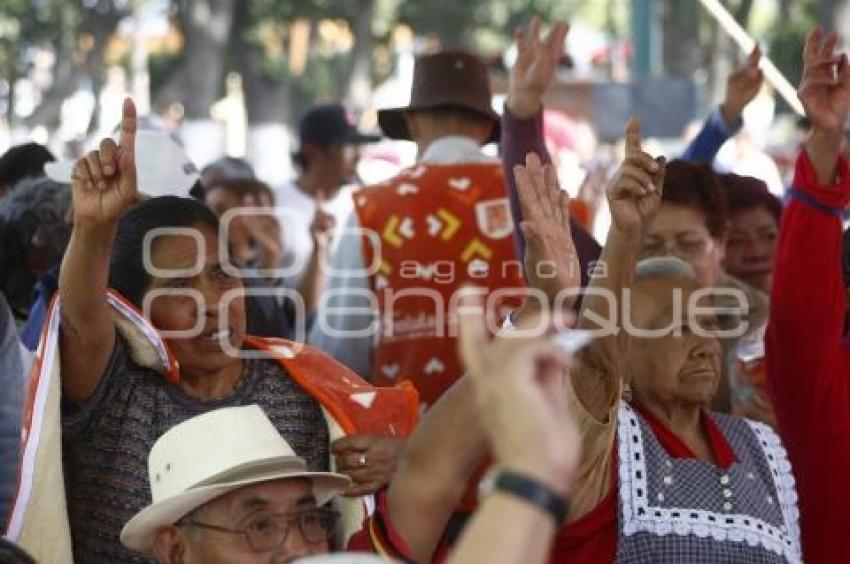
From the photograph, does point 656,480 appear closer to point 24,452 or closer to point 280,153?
point 24,452

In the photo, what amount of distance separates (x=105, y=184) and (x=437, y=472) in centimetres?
107

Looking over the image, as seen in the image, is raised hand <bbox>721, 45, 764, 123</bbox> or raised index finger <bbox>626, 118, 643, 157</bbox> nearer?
raised index finger <bbox>626, 118, 643, 157</bbox>

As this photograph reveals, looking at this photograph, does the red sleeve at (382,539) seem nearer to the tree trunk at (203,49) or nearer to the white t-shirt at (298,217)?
the white t-shirt at (298,217)

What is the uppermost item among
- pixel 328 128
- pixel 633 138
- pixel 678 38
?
pixel 678 38

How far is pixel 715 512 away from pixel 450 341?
251 cm

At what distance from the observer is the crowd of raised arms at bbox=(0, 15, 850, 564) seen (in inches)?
156

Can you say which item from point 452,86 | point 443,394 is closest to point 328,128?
point 452,86

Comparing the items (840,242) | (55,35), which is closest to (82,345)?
(840,242)

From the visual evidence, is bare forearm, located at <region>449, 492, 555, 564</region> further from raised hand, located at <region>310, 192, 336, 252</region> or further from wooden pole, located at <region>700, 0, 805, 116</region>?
raised hand, located at <region>310, 192, 336, 252</region>

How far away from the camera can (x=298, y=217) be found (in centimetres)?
999

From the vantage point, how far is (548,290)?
415 centimetres

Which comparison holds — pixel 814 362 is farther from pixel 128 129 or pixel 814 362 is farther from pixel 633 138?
pixel 128 129

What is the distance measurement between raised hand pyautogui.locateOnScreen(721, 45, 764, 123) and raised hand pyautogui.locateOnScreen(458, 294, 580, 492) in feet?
14.9

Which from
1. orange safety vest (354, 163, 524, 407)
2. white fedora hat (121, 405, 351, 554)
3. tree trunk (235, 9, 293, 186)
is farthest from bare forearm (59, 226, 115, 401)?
tree trunk (235, 9, 293, 186)
